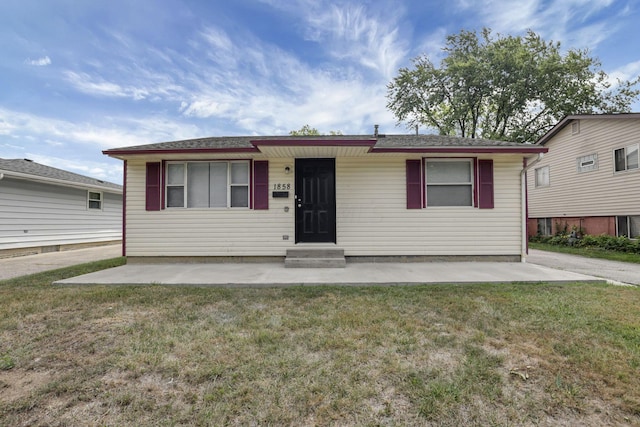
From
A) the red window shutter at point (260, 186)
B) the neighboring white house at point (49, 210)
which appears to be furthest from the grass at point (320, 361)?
the neighboring white house at point (49, 210)

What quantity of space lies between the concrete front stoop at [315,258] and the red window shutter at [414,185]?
77.5 inches

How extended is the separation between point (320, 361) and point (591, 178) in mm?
13832

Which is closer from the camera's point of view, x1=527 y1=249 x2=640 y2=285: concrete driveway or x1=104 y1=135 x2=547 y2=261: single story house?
x1=527 y1=249 x2=640 y2=285: concrete driveway

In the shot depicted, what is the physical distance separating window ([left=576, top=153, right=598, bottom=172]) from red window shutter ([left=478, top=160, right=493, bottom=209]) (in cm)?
792

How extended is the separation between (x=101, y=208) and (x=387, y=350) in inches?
534

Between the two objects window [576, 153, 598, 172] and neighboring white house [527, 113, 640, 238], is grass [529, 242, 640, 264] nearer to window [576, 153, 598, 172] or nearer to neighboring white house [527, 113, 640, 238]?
neighboring white house [527, 113, 640, 238]

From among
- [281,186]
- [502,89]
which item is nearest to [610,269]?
[281,186]

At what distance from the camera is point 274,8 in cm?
949

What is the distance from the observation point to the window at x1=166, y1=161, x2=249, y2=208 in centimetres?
651

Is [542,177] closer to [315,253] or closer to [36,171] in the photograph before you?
[315,253]

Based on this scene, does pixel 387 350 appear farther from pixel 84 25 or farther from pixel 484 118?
pixel 484 118

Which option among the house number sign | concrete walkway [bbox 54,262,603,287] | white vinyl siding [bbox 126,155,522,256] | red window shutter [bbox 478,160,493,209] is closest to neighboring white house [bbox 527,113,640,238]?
white vinyl siding [bbox 126,155,522,256]

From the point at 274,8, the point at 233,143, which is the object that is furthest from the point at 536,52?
the point at 233,143

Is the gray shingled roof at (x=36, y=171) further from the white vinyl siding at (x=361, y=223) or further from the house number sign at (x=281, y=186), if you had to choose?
the house number sign at (x=281, y=186)
